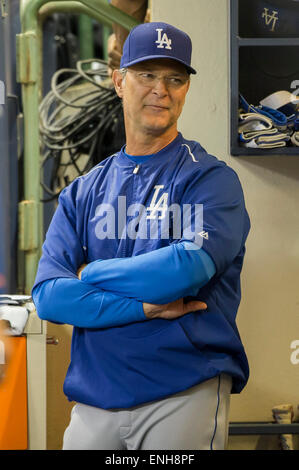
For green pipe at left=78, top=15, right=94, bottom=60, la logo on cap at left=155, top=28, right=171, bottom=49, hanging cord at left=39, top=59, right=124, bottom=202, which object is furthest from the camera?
green pipe at left=78, top=15, right=94, bottom=60

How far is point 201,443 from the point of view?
138 centimetres

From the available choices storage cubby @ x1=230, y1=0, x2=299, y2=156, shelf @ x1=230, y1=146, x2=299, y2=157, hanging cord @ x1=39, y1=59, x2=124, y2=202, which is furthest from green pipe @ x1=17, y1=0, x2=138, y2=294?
Result: shelf @ x1=230, y1=146, x2=299, y2=157

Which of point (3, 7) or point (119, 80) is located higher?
point (3, 7)

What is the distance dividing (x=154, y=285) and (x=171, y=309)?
0.08m

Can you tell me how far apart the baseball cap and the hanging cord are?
43.7 inches

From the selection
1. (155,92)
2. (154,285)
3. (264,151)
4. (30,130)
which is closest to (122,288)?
(154,285)

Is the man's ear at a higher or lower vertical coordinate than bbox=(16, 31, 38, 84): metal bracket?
lower

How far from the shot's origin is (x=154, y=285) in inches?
51.4

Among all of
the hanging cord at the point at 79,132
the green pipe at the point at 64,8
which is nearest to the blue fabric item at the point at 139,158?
the green pipe at the point at 64,8

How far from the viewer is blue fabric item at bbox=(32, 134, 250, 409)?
4.47ft

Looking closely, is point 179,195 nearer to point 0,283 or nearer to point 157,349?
point 157,349

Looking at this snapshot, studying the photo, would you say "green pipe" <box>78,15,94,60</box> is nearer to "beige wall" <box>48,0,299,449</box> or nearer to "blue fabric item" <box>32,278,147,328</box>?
"beige wall" <box>48,0,299,449</box>

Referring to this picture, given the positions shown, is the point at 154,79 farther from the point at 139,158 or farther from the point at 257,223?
the point at 257,223

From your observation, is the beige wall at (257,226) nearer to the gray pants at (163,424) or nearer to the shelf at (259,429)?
the shelf at (259,429)
